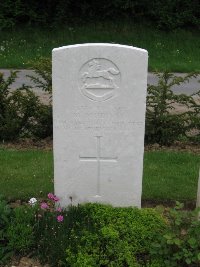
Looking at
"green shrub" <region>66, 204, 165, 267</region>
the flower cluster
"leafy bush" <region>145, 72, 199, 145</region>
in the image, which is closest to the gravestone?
the flower cluster

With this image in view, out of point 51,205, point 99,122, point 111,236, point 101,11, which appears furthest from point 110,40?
point 111,236

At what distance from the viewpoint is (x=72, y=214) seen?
460cm

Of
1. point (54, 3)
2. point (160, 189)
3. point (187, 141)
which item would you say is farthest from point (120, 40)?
point (160, 189)

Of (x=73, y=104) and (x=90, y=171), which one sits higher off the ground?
(x=73, y=104)

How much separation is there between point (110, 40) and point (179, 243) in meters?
13.2

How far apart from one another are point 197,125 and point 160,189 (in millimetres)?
1901

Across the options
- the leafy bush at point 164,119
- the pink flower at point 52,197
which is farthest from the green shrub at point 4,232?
the leafy bush at point 164,119

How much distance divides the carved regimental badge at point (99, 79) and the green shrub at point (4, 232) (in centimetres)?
120

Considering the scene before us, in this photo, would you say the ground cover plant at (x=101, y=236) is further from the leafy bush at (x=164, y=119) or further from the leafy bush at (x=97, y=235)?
the leafy bush at (x=164, y=119)

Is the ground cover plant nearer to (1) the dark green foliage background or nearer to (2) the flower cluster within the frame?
(2) the flower cluster

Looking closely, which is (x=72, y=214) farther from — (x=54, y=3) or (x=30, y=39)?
(x=54, y=3)

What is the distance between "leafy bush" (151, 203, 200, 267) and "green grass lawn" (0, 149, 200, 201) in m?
1.15

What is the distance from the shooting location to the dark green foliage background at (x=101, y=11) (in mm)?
17562

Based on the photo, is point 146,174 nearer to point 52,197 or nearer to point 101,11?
point 52,197
